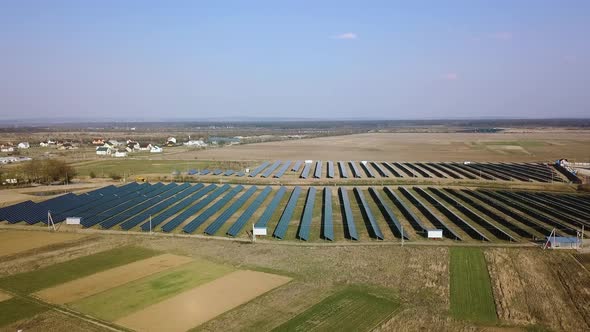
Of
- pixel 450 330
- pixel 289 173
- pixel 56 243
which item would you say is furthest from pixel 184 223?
pixel 289 173

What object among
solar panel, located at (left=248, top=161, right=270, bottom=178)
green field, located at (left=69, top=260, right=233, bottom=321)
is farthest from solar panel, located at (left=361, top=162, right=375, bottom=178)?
green field, located at (left=69, top=260, right=233, bottom=321)

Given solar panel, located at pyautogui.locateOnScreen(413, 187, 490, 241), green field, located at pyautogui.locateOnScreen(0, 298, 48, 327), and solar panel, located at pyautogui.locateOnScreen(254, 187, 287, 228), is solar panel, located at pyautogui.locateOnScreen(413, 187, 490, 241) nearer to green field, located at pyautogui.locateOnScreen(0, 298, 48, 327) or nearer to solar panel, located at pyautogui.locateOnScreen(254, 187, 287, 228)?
solar panel, located at pyautogui.locateOnScreen(254, 187, 287, 228)

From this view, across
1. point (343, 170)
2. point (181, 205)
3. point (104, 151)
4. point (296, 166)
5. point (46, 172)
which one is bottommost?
point (181, 205)

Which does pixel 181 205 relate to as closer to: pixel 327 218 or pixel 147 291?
pixel 327 218

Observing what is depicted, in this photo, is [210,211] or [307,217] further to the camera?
[210,211]

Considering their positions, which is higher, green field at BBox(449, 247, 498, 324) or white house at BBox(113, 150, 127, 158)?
white house at BBox(113, 150, 127, 158)

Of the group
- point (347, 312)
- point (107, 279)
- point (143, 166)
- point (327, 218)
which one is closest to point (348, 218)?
point (327, 218)
